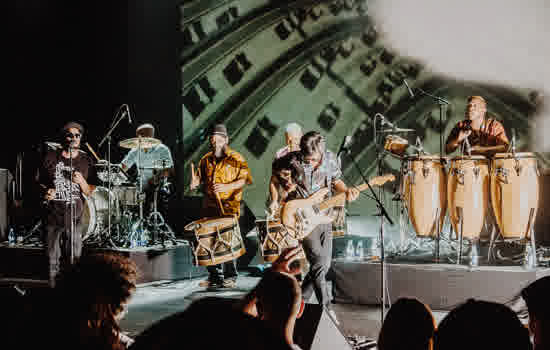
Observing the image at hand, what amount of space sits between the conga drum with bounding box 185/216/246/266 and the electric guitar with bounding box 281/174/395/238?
1627mm

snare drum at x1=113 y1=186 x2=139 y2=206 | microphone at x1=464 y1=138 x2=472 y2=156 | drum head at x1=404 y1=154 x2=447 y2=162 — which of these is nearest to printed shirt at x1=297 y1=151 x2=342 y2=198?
drum head at x1=404 y1=154 x2=447 y2=162

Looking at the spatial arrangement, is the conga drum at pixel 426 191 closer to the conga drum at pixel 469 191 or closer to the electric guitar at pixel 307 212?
the conga drum at pixel 469 191

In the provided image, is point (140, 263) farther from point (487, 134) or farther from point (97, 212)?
point (487, 134)

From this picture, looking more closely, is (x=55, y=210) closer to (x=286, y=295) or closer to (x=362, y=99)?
(x=286, y=295)

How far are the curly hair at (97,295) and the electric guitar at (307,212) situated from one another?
9.92ft

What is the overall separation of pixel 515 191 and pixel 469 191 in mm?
492

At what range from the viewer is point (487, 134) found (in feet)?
19.2

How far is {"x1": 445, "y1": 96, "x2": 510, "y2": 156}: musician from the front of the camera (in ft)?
18.8

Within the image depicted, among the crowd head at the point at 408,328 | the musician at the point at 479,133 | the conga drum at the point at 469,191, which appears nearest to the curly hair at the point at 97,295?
the crowd head at the point at 408,328

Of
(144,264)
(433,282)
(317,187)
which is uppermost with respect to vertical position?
(317,187)

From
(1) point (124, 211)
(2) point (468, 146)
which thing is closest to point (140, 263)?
(1) point (124, 211)

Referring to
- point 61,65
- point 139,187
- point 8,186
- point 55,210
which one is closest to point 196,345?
point 55,210

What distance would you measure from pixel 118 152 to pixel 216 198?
4863 millimetres

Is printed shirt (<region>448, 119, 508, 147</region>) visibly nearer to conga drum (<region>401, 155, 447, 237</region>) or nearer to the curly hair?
conga drum (<region>401, 155, 447, 237</region>)
